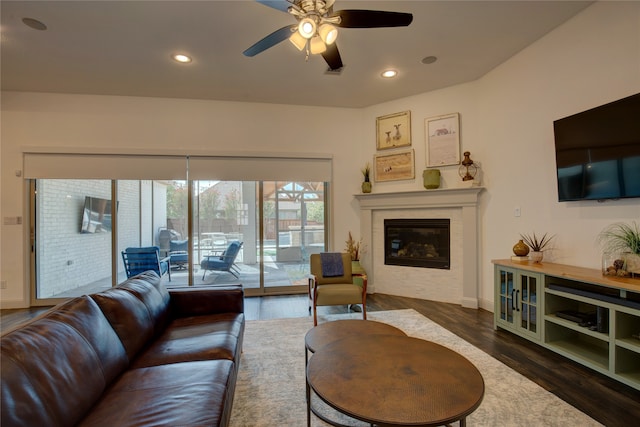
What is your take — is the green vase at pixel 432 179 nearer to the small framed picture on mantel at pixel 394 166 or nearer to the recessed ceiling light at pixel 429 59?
the small framed picture on mantel at pixel 394 166

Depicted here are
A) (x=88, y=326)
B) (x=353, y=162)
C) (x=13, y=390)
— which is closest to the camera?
(x=13, y=390)

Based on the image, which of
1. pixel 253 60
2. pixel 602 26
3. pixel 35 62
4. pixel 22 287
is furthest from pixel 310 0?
pixel 22 287

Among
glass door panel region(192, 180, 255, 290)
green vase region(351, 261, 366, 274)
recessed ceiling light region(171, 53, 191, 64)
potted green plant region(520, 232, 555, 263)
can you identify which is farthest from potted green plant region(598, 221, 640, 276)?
recessed ceiling light region(171, 53, 191, 64)

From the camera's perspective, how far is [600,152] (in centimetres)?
239

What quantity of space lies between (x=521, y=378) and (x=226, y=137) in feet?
14.8

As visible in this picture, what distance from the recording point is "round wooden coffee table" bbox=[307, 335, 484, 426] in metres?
1.18

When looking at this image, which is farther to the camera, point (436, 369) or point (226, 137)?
point (226, 137)

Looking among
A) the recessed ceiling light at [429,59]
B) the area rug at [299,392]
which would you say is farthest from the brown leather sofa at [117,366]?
the recessed ceiling light at [429,59]

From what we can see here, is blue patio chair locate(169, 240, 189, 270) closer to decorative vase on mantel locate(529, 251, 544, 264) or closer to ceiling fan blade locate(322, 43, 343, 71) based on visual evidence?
ceiling fan blade locate(322, 43, 343, 71)

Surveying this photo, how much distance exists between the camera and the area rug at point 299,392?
1.75 metres

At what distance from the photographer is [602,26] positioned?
→ 245 centimetres

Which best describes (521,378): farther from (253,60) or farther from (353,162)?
(253,60)

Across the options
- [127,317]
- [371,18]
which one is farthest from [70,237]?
[371,18]

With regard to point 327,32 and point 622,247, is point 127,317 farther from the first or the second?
point 622,247
